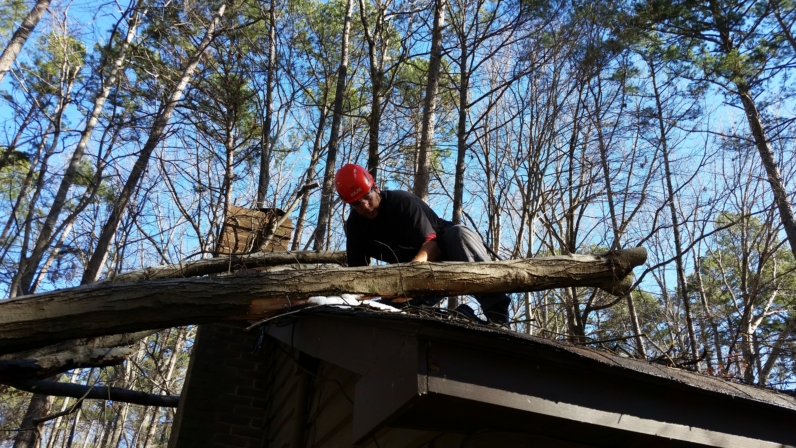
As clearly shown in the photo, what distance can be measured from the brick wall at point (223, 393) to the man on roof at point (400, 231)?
1741 mm

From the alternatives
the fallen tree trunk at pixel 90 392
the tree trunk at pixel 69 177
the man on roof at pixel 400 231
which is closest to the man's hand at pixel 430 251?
the man on roof at pixel 400 231

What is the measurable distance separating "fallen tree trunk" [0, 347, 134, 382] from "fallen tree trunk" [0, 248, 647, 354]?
1.00 m

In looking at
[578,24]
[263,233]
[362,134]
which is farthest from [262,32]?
[263,233]

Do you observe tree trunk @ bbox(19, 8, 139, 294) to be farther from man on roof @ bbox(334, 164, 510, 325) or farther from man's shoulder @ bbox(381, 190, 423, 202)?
man's shoulder @ bbox(381, 190, 423, 202)

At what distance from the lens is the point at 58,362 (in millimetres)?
4066

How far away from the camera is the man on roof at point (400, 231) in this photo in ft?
13.9

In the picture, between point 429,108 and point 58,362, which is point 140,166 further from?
point 58,362

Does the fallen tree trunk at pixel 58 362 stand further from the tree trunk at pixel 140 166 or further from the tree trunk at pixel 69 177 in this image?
the tree trunk at pixel 69 177

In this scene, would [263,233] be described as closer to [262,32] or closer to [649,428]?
[649,428]

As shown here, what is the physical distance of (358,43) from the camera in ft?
49.4

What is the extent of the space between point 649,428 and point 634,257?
6.23ft

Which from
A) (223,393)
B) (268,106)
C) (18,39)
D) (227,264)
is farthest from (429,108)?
(18,39)

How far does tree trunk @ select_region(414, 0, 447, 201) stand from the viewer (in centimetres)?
845

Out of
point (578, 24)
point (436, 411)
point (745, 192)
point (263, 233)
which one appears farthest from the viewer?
point (745, 192)
